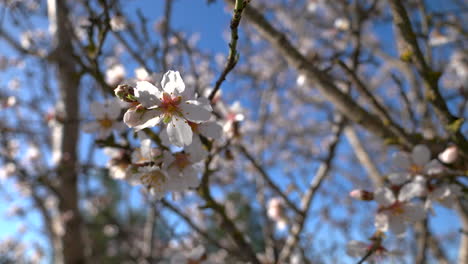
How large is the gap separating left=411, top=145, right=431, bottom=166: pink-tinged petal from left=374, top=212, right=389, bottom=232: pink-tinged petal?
0.21 meters

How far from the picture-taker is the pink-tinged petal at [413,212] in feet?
3.43

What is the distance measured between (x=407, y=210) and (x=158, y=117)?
2.84ft

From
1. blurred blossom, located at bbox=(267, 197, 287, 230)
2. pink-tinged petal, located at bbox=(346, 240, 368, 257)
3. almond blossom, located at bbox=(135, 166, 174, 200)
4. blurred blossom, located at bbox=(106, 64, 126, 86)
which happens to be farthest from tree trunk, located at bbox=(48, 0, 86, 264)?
pink-tinged petal, located at bbox=(346, 240, 368, 257)

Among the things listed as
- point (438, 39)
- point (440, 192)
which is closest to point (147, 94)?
point (440, 192)

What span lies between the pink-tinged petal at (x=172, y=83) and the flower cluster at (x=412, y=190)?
699 mm

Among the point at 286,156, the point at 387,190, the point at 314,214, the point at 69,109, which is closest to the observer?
the point at 387,190

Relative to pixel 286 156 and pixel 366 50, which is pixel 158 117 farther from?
pixel 286 156

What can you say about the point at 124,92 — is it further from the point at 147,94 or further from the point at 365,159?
the point at 365,159

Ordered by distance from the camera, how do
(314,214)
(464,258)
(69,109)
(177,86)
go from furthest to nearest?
(314,214) < (69,109) < (464,258) < (177,86)

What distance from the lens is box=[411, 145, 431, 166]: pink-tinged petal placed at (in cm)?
105

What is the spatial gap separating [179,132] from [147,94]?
0.11m

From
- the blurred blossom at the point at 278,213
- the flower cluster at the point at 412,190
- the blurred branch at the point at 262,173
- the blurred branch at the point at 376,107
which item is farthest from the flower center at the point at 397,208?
the blurred blossom at the point at 278,213

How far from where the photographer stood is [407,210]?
1.06 metres

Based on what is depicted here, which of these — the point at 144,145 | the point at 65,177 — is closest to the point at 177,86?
the point at 144,145
